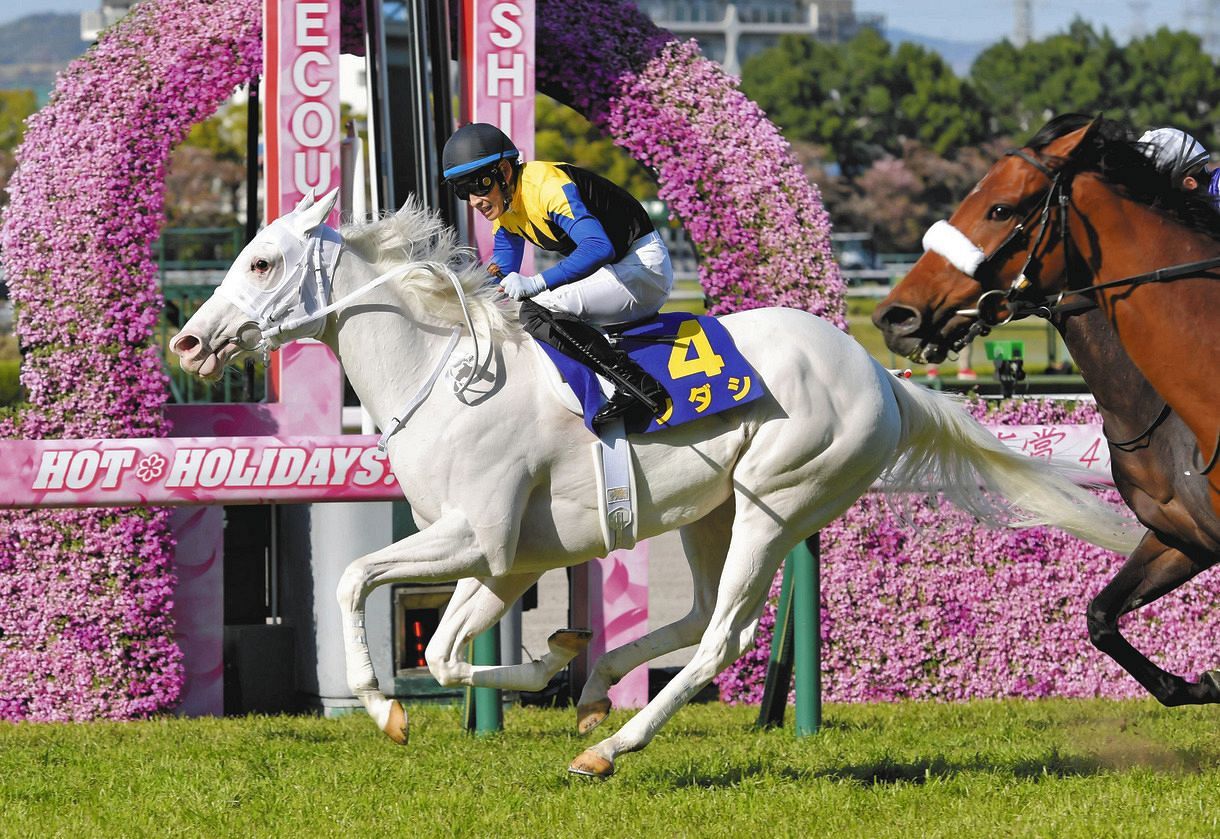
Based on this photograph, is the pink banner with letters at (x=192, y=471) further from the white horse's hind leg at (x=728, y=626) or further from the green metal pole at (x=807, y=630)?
the white horse's hind leg at (x=728, y=626)

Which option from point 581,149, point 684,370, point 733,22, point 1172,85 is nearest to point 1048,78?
point 1172,85

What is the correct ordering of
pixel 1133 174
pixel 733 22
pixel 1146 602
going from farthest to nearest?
pixel 733 22 < pixel 1146 602 < pixel 1133 174

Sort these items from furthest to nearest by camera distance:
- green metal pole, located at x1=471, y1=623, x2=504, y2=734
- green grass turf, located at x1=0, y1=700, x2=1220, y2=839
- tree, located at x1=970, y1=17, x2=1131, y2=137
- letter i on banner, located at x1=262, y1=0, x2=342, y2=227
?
tree, located at x1=970, y1=17, x2=1131, y2=137 < letter i on banner, located at x1=262, y1=0, x2=342, y2=227 < green metal pole, located at x1=471, y1=623, x2=504, y2=734 < green grass turf, located at x1=0, y1=700, x2=1220, y2=839

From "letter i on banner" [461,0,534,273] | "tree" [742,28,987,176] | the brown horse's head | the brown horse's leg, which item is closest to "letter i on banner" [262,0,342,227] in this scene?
"letter i on banner" [461,0,534,273]

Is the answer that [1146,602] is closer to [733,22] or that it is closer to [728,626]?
[728,626]

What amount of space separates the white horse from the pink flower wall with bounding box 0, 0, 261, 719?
84.5 inches

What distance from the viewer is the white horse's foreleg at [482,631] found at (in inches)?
208

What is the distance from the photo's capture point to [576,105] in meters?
7.76

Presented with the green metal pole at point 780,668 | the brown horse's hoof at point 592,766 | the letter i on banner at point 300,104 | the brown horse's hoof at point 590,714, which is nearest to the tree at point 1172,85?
the letter i on banner at point 300,104

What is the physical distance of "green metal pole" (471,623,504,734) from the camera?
6668mm

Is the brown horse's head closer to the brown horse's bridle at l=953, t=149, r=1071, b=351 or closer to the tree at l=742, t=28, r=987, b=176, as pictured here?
the brown horse's bridle at l=953, t=149, r=1071, b=351

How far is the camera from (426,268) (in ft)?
17.7

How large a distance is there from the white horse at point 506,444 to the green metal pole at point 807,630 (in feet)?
3.66

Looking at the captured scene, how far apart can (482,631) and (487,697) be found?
139cm
